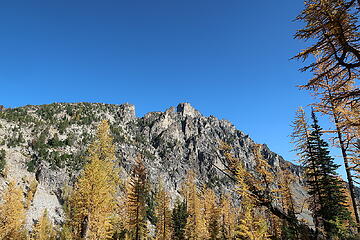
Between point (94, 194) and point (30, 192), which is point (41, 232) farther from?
point (30, 192)

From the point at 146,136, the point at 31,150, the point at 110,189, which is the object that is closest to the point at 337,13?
the point at 110,189

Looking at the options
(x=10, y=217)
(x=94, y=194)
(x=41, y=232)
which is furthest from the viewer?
(x=41, y=232)

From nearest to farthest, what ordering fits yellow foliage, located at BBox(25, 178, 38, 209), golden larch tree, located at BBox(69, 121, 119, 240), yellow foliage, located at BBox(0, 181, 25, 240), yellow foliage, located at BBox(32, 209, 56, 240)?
golden larch tree, located at BBox(69, 121, 119, 240) → yellow foliage, located at BBox(0, 181, 25, 240) → yellow foliage, located at BBox(32, 209, 56, 240) → yellow foliage, located at BBox(25, 178, 38, 209)

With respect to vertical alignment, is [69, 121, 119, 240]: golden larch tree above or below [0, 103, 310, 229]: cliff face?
below

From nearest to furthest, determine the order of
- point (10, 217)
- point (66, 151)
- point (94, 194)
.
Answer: point (94, 194)
point (10, 217)
point (66, 151)

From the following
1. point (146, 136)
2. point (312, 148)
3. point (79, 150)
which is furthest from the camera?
point (146, 136)

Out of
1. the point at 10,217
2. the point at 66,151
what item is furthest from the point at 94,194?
the point at 66,151

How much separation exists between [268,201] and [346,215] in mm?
17613

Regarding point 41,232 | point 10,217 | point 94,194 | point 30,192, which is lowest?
point 41,232

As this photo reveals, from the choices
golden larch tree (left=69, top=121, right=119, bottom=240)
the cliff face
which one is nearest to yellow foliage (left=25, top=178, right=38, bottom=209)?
the cliff face

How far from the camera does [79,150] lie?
130m

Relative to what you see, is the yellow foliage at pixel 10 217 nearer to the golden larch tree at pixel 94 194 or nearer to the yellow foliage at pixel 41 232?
the yellow foliage at pixel 41 232

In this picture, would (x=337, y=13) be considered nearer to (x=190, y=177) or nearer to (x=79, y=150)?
(x=190, y=177)

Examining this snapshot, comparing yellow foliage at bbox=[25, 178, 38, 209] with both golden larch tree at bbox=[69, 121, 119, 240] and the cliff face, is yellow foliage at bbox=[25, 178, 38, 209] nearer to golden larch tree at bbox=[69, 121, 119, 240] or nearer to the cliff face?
the cliff face
